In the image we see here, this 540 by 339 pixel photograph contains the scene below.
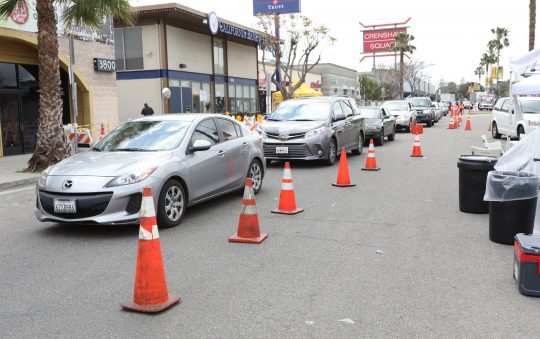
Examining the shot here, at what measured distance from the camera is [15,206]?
9125 millimetres

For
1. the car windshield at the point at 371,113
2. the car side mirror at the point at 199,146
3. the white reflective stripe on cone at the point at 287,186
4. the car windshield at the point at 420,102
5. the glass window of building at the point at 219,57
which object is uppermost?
the glass window of building at the point at 219,57

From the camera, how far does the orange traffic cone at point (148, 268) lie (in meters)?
4.24

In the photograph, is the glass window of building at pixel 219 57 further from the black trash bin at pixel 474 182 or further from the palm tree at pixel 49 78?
the black trash bin at pixel 474 182

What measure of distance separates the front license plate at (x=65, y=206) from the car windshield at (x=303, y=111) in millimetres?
8352

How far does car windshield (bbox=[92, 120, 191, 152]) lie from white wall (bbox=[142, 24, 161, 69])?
2257 cm

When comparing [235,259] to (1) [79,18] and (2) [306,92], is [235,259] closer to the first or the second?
(1) [79,18]

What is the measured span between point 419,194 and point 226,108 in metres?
27.2

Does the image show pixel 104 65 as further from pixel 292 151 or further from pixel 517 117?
pixel 517 117

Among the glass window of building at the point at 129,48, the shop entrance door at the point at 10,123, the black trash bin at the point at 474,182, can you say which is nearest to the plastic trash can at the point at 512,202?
the black trash bin at the point at 474,182

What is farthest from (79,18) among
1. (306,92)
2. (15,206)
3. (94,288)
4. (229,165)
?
(306,92)

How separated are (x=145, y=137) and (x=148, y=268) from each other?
3.88m

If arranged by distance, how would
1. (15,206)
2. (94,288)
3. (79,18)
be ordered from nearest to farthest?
(94,288), (15,206), (79,18)

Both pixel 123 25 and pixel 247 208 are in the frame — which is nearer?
pixel 247 208

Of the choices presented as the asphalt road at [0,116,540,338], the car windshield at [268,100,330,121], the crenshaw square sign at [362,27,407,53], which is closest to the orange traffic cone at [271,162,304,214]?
the asphalt road at [0,116,540,338]
